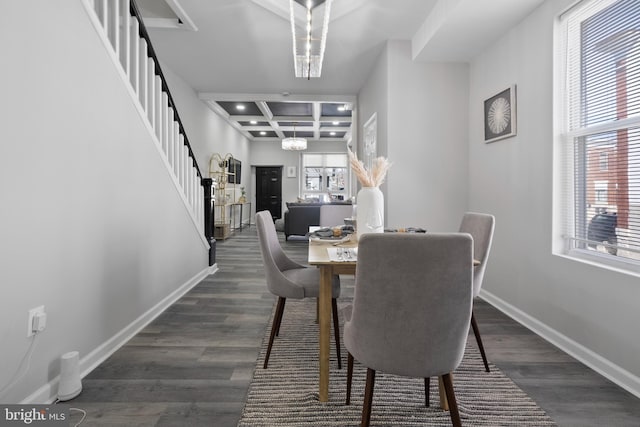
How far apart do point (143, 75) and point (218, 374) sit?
2282 mm

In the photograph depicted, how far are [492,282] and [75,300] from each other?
337 cm

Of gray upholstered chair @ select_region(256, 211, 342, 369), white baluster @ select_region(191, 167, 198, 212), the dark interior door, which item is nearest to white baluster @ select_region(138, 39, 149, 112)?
white baluster @ select_region(191, 167, 198, 212)

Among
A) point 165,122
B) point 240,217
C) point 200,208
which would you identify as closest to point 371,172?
point 165,122

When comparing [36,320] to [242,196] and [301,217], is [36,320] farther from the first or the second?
[242,196]

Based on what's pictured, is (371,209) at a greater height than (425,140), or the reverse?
(425,140)

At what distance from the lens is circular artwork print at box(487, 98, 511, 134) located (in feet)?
9.68

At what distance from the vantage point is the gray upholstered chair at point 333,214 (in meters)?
3.34

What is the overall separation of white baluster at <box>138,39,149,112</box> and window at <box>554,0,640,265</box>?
3.07 meters

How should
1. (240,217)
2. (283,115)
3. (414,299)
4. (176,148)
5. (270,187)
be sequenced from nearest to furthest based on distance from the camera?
(414,299) < (176,148) < (283,115) < (240,217) < (270,187)

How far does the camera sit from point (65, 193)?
173 cm

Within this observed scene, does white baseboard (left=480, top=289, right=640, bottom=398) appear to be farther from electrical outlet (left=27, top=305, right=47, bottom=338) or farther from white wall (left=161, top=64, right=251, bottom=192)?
white wall (left=161, top=64, right=251, bottom=192)

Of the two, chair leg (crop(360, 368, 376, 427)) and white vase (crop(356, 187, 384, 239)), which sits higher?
white vase (crop(356, 187, 384, 239))

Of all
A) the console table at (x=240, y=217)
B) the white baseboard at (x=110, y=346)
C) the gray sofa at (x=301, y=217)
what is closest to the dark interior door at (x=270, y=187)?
the console table at (x=240, y=217)

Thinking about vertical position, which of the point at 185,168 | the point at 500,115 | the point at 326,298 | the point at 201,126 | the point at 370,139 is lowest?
the point at 326,298
